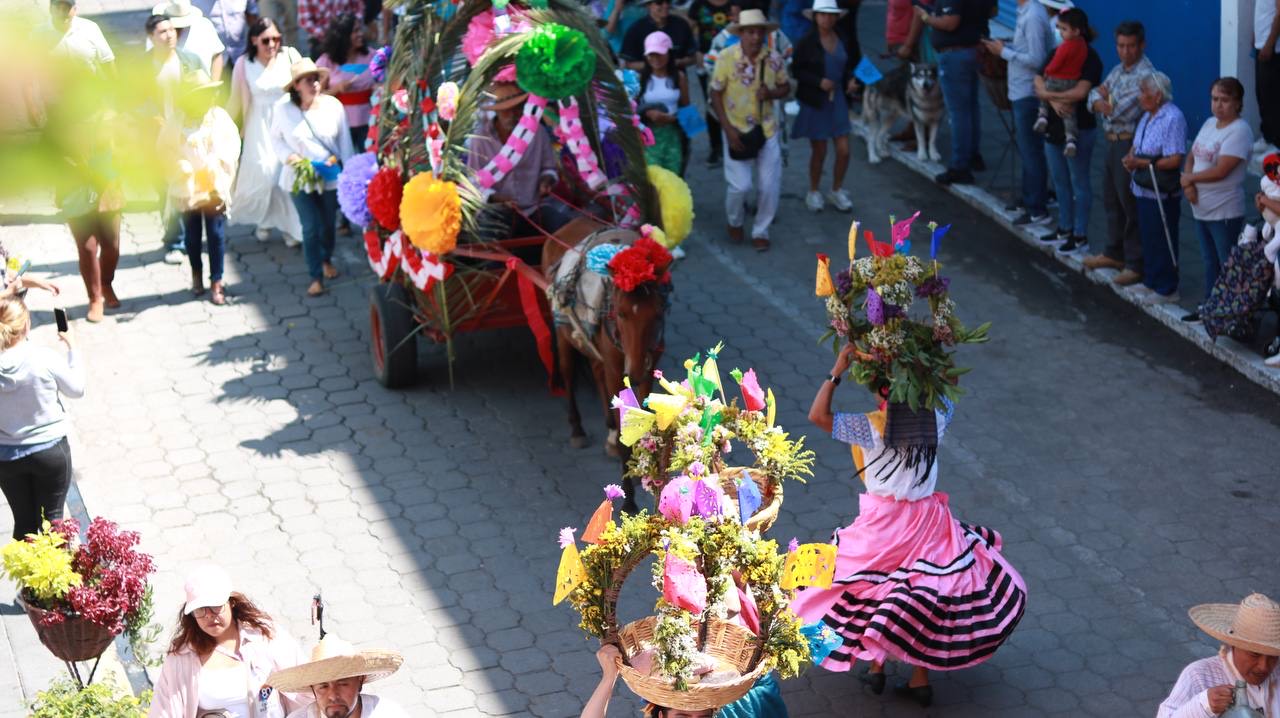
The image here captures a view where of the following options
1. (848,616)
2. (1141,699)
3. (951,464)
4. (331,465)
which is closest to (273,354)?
(331,465)

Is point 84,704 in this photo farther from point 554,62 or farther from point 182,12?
point 182,12

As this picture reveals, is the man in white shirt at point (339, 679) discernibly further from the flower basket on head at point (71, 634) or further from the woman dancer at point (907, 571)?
the woman dancer at point (907, 571)

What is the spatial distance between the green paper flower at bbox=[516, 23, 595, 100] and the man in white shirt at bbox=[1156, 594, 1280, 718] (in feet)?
17.9

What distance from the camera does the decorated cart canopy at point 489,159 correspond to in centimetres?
965

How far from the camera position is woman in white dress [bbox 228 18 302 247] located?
12422mm

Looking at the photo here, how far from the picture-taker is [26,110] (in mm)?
1682

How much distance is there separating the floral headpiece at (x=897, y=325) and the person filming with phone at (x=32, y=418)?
13.0 ft

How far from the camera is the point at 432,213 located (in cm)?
956

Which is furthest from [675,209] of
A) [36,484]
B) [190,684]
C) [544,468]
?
[190,684]

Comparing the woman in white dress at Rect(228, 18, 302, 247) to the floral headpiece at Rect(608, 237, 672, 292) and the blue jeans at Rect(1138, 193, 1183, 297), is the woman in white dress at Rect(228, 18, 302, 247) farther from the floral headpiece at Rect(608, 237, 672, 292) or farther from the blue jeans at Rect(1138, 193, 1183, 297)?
the blue jeans at Rect(1138, 193, 1183, 297)

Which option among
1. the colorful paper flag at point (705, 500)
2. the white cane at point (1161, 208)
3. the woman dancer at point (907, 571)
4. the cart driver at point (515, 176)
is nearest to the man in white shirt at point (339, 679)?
the colorful paper flag at point (705, 500)

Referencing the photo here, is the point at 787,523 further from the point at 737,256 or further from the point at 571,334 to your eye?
the point at 737,256

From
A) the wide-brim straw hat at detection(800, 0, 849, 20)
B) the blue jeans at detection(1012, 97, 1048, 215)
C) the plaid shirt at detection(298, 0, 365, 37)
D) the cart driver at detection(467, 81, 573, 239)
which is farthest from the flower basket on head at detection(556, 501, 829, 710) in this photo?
the plaid shirt at detection(298, 0, 365, 37)

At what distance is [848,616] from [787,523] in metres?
2.09
